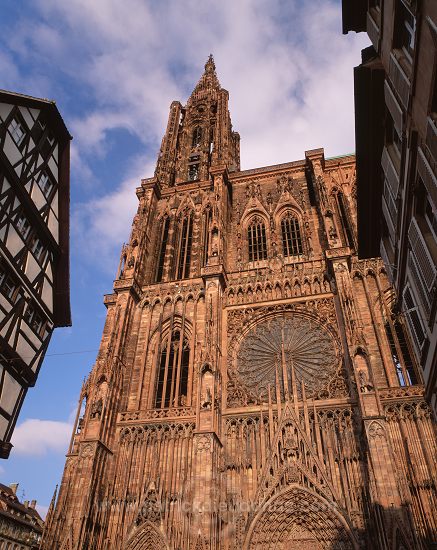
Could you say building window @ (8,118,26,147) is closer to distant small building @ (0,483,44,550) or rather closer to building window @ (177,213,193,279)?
building window @ (177,213,193,279)

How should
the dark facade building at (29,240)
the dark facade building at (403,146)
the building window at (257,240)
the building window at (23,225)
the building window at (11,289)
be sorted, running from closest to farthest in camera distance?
1. the dark facade building at (403,146)
2. the dark facade building at (29,240)
3. the building window at (11,289)
4. the building window at (23,225)
5. the building window at (257,240)

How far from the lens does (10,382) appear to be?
45.2ft

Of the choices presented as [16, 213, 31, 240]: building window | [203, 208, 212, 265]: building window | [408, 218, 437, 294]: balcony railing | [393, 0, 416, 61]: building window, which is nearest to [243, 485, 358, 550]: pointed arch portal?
[408, 218, 437, 294]: balcony railing

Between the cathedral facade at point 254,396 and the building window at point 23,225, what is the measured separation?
8.11 metres

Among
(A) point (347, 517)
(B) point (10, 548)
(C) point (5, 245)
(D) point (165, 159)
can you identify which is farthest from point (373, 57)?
(B) point (10, 548)

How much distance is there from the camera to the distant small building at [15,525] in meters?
36.6

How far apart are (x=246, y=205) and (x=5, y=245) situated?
17.7m

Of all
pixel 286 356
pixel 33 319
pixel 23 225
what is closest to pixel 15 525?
pixel 286 356

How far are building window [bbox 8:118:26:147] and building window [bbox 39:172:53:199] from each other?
153 cm

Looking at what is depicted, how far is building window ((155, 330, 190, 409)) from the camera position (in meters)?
21.2

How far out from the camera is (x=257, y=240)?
27.2 meters

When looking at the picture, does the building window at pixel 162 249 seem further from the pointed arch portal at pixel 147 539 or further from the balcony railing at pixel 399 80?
the balcony railing at pixel 399 80

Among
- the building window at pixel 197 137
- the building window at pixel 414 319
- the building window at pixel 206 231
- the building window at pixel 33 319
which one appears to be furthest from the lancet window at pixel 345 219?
the building window at pixel 33 319

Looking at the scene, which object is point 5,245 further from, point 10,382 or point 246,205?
point 246,205
